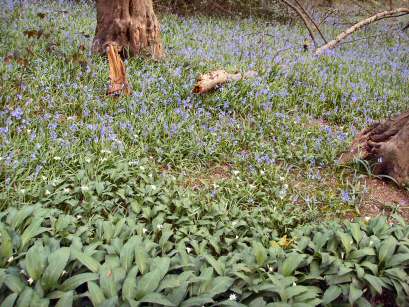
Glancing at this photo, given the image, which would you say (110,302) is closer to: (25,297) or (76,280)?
(76,280)

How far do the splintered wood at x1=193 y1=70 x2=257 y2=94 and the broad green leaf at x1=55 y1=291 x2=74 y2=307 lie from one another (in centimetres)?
424

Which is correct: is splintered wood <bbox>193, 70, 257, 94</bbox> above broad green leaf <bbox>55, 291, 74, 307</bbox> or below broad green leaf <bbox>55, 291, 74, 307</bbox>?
above

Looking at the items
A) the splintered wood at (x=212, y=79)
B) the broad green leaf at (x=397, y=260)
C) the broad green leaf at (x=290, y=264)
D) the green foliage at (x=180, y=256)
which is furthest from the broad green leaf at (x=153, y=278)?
the splintered wood at (x=212, y=79)

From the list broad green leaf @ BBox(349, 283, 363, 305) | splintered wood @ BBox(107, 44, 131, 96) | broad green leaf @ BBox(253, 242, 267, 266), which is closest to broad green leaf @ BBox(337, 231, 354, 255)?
broad green leaf @ BBox(349, 283, 363, 305)

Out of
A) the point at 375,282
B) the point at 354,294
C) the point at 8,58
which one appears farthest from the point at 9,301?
the point at 8,58

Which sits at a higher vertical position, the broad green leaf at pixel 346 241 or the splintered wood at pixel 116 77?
the splintered wood at pixel 116 77

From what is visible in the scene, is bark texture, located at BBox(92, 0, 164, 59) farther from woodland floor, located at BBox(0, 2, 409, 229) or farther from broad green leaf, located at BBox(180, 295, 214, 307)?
broad green leaf, located at BBox(180, 295, 214, 307)

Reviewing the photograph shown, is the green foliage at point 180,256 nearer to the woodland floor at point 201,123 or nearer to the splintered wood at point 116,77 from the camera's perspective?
the woodland floor at point 201,123

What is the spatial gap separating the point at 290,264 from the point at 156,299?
1053mm

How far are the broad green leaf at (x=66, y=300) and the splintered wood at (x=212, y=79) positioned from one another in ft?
13.9

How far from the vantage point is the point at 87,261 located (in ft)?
9.24

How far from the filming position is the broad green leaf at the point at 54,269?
263cm

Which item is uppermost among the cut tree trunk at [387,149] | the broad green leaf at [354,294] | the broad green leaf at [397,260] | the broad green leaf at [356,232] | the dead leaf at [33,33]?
the dead leaf at [33,33]

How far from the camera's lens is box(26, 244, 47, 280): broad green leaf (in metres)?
2.65
